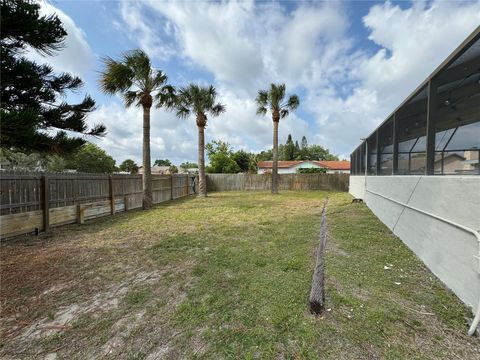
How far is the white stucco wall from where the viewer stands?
2.11m

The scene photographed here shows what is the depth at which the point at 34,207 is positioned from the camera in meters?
5.38

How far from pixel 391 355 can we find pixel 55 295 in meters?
3.16

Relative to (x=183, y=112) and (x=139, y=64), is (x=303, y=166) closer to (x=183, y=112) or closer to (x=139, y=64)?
(x=183, y=112)

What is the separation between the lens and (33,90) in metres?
4.30

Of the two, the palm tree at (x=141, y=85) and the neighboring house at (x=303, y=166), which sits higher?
the palm tree at (x=141, y=85)

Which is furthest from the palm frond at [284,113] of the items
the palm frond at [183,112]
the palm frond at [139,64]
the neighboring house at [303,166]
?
the neighboring house at [303,166]

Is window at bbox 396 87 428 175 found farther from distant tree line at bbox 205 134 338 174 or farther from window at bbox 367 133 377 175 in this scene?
distant tree line at bbox 205 134 338 174

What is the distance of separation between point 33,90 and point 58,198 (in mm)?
2851

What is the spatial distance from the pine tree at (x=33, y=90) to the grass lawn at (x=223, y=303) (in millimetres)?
1860

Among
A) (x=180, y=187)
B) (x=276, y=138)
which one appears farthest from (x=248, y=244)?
(x=276, y=138)

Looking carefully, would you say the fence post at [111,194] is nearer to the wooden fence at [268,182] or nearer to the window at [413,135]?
the window at [413,135]

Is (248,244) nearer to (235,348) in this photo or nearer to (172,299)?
(172,299)

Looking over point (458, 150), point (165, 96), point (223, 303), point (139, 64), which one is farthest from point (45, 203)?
point (458, 150)

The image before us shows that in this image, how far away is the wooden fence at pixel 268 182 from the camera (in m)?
19.3
